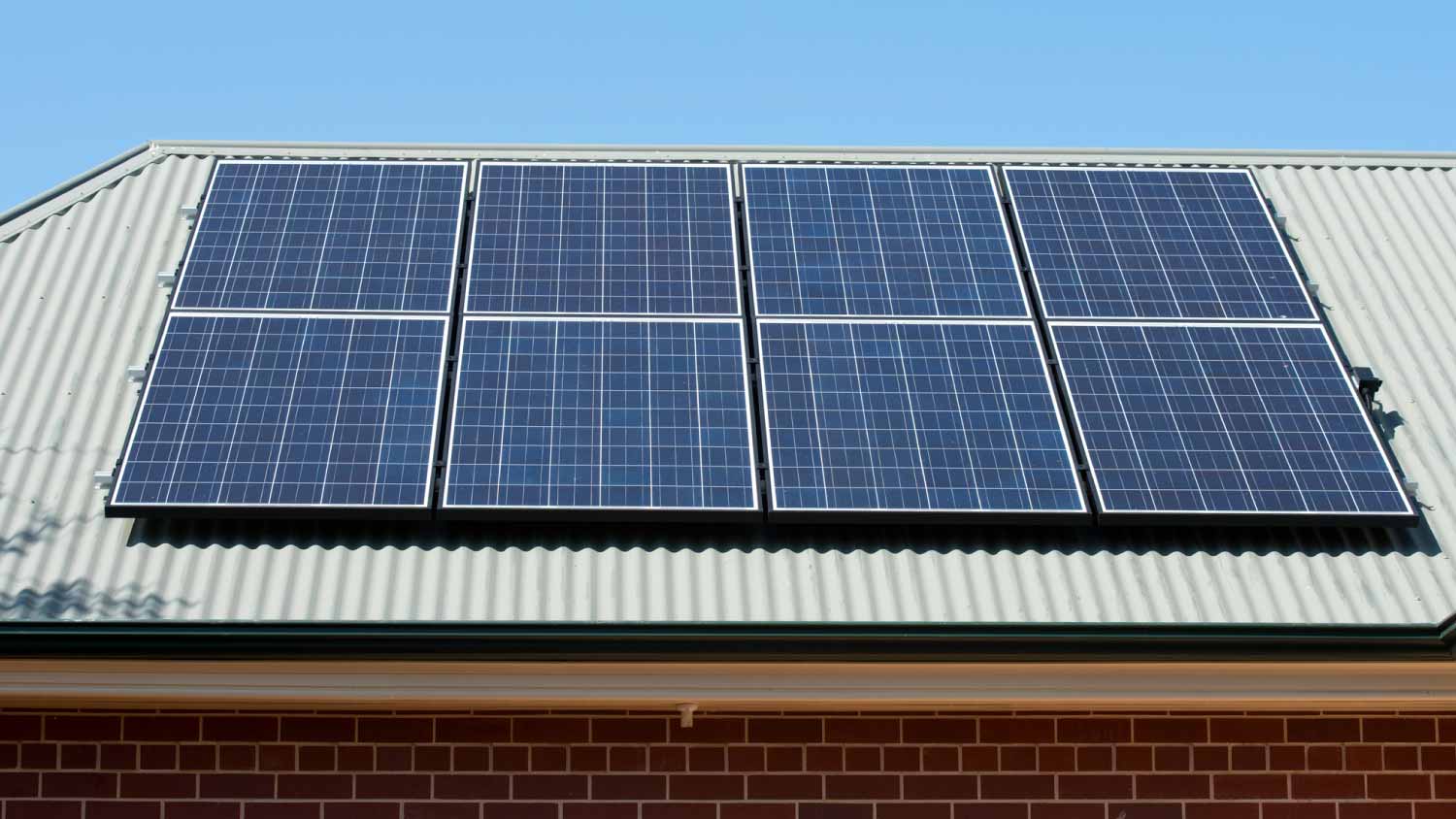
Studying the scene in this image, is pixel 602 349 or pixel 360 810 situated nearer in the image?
pixel 360 810

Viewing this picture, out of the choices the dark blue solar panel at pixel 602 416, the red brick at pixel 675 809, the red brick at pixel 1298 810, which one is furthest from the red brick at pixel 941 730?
the red brick at pixel 1298 810

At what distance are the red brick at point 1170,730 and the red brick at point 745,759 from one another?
2.01 meters

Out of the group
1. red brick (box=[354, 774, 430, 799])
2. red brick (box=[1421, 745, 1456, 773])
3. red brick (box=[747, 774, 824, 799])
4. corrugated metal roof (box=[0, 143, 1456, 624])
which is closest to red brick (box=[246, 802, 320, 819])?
red brick (box=[354, 774, 430, 799])

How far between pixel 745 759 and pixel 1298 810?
2966 millimetres

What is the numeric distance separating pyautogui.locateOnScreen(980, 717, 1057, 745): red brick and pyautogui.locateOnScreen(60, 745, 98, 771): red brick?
15.3 feet

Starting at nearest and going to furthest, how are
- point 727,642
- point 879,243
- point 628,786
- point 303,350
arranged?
point 727,642 < point 628,786 < point 303,350 < point 879,243

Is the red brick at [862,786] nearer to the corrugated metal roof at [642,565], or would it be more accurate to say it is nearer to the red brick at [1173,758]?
the corrugated metal roof at [642,565]

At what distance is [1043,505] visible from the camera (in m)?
9.13

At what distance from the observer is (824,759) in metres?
8.64

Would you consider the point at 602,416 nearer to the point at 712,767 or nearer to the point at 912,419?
the point at 912,419

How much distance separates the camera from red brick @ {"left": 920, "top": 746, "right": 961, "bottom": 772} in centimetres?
865

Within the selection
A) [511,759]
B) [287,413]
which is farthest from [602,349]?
[511,759]

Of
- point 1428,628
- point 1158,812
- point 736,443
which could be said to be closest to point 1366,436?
point 1428,628

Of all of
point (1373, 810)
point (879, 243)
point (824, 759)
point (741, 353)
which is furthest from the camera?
point (879, 243)
